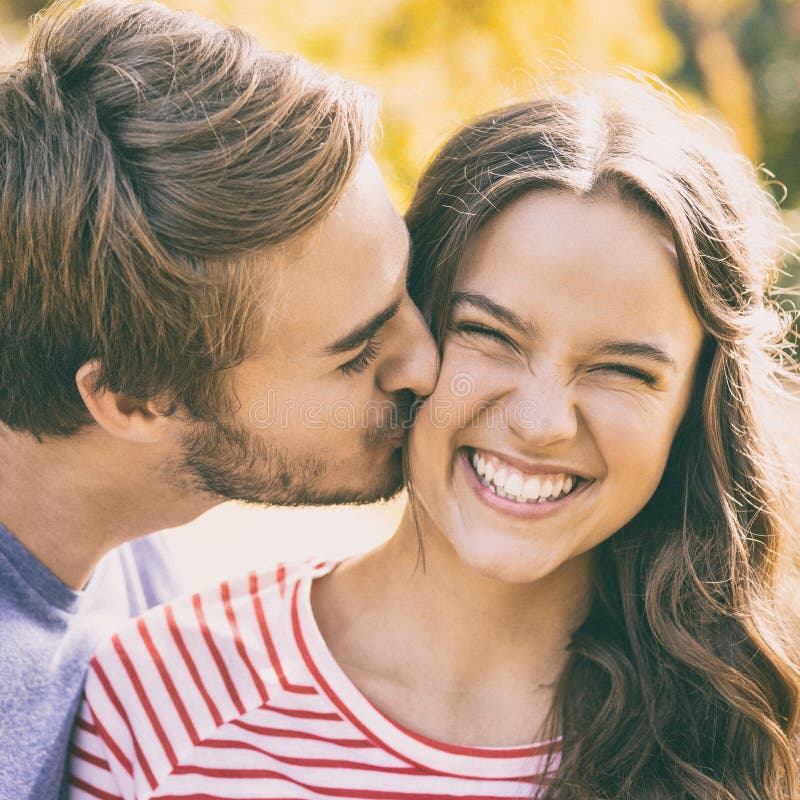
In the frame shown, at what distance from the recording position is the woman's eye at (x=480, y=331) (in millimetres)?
2196

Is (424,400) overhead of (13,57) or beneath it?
beneath

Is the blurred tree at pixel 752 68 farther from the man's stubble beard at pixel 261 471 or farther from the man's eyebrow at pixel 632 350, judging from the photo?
the man's eyebrow at pixel 632 350

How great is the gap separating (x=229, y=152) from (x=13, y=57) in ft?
2.18

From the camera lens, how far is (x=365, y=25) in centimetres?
494

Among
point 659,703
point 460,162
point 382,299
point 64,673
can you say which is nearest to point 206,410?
point 382,299

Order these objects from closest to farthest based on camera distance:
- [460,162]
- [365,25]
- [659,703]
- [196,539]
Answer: [659,703]
[460,162]
[365,25]
[196,539]

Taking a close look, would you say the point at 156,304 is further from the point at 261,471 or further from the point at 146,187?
the point at 261,471

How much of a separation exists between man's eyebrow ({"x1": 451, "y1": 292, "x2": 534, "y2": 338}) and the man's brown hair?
1.23 ft

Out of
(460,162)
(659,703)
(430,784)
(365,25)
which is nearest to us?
(430,784)

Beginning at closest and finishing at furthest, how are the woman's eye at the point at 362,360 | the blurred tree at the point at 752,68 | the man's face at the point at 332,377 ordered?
the man's face at the point at 332,377 → the woman's eye at the point at 362,360 → the blurred tree at the point at 752,68

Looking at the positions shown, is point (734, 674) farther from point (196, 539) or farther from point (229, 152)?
point (196, 539)

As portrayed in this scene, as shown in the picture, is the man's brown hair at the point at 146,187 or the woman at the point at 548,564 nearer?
the woman at the point at 548,564

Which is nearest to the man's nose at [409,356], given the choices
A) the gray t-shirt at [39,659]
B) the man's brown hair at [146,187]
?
the man's brown hair at [146,187]

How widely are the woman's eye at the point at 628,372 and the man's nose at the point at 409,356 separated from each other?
1.16ft
